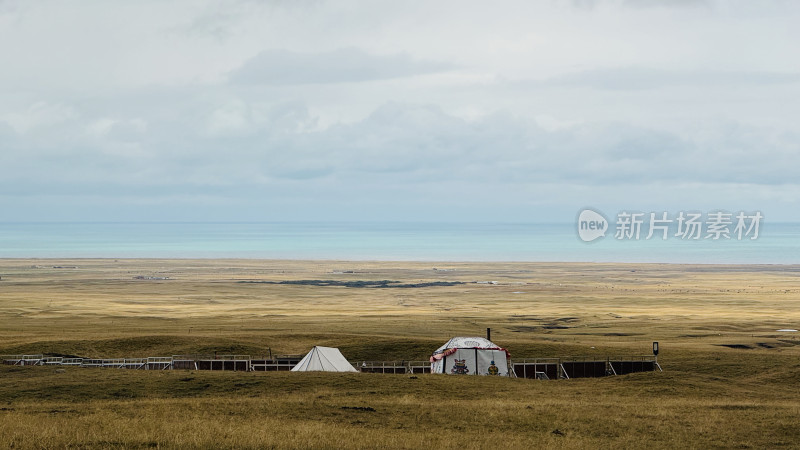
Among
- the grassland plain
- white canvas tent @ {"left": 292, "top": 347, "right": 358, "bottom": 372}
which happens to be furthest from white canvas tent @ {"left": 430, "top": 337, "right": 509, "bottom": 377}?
white canvas tent @ {"left": 292, "top": 347, "right": 358, "bottom": 372}

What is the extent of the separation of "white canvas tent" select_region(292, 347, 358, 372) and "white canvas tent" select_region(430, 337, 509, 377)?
21.6ft

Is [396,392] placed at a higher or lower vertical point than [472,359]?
lower

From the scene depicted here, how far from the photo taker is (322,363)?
58.1 m

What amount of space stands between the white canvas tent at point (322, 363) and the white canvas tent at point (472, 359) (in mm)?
6570

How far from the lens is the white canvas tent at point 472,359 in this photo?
197 feet

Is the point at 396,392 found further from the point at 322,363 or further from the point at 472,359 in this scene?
the point at 472,359

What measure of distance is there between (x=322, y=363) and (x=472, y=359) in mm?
10118

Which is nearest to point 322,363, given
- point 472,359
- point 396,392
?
point 472,359

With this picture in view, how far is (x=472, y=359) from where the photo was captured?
60.1 meters

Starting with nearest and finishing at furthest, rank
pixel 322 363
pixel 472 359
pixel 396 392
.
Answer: pixel 396 392 < pixel 322 363 < pixel 472 359

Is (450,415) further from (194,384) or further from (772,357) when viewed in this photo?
(772,357)

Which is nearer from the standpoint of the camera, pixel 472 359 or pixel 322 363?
pixel 322 363

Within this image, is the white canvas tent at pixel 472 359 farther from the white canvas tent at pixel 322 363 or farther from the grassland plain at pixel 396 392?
the white canvas tent at pixel 322 363

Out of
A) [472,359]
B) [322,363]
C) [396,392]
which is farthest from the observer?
[472,359]
